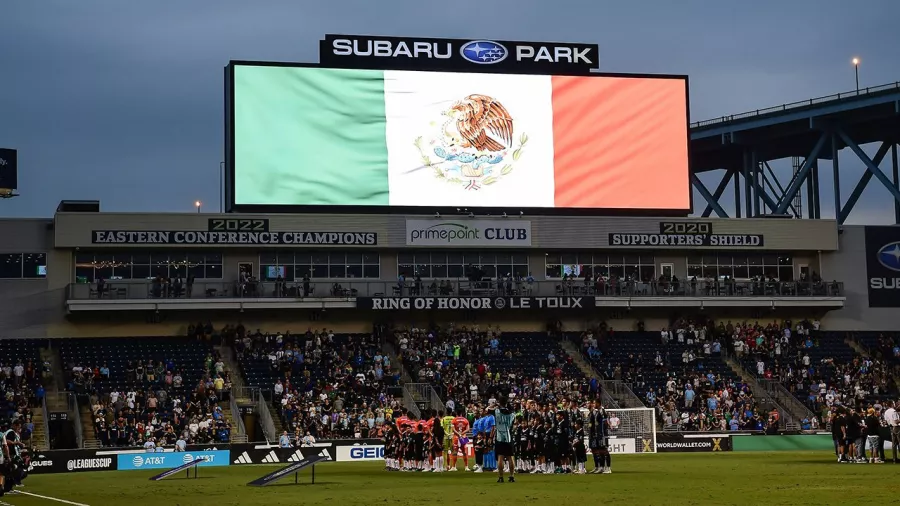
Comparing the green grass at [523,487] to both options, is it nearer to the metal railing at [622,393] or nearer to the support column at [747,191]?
the metal railing at [622,393]

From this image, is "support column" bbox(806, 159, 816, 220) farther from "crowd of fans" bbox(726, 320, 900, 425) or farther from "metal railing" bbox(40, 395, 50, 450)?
"metal railing" bbox(40, 395, 50, 450)

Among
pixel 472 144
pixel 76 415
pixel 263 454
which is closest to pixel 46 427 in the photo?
pixel 76 415

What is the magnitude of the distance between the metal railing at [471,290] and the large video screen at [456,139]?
4.20 meters

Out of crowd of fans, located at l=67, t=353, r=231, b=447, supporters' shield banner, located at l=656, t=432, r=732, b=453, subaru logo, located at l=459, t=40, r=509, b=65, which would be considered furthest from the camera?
subaru logo, located at l=459, t=40, r=509, b=65

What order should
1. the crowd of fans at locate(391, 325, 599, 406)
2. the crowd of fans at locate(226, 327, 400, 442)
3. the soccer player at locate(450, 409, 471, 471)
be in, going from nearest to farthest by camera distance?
the soccer player at locate(450, 409, 471, 471), the crowd of fans at locate(226, 327, 400, 442), the crowd of fans at locate(391, 325, 599, 406)

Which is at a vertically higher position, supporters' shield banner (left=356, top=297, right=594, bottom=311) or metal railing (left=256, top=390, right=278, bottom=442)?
supporters' shield banner (left=356, top=297, right=594, bottom=311)

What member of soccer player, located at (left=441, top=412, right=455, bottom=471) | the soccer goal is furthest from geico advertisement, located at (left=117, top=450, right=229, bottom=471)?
the soccer goal

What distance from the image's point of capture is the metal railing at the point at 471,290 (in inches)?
2490

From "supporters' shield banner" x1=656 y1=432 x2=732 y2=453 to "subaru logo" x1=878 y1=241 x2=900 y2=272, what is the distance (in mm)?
23683

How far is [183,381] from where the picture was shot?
59125 mm

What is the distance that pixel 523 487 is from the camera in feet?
96.0

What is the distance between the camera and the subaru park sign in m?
66.5

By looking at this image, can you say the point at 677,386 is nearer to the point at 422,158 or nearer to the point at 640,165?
the point at 640,165

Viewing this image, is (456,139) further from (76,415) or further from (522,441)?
(522,441)
